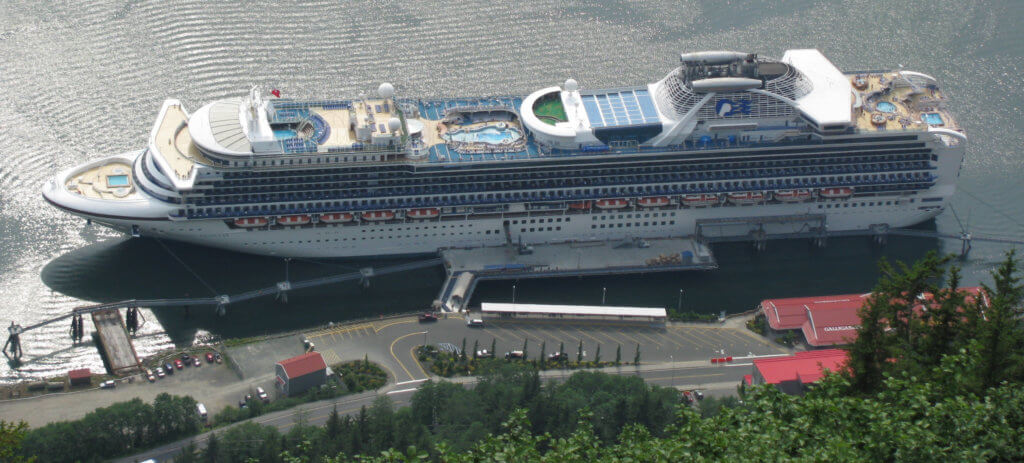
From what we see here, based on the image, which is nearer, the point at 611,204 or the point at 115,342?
the point at 115,342

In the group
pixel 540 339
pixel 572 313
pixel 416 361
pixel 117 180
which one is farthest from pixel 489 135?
pixel 117 180

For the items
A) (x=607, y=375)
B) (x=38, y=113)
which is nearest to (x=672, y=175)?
(x=607, y=375)

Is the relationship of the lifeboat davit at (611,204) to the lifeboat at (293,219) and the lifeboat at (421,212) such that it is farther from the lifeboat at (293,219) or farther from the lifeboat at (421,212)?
the lifeboat at (293,219)

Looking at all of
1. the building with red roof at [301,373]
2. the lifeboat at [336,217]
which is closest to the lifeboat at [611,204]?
the lifeboat at [336,217]

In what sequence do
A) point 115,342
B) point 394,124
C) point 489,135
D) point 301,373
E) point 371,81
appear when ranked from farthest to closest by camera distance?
point 371,81 < point 489,135 < point 394,124 < point 115,342 < point 301,373

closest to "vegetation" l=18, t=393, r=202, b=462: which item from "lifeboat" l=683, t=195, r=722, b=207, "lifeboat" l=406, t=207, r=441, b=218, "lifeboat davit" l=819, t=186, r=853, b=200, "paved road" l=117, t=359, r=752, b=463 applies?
"paved road" l=117, t=359, r=752, b=463

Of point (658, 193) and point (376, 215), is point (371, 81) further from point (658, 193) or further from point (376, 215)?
point (658, 193)

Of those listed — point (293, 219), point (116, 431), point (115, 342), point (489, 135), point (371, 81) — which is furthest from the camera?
point (371, 81)

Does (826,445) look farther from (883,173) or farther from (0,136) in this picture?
(0,136)
